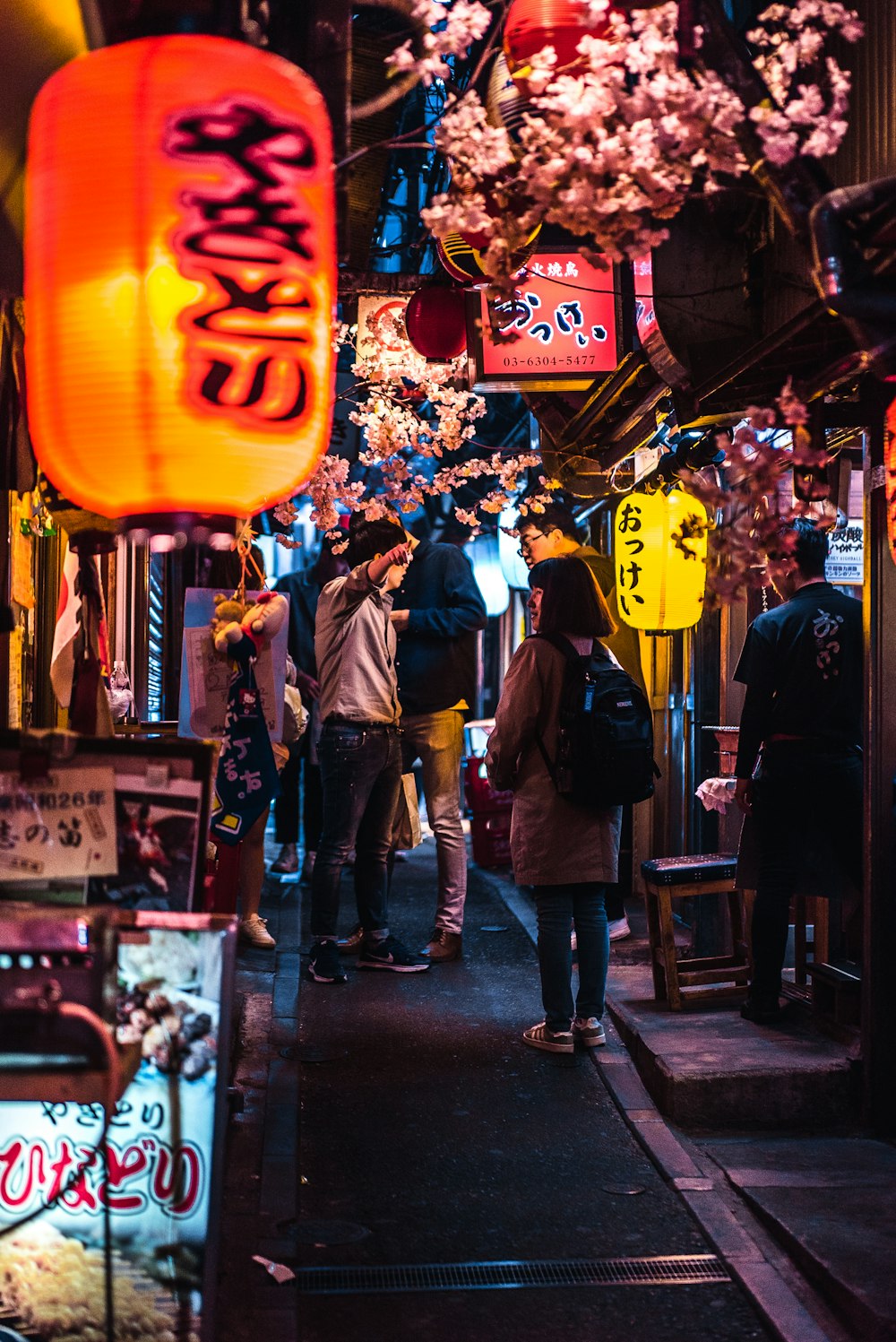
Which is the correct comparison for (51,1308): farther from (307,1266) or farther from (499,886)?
(499,886)

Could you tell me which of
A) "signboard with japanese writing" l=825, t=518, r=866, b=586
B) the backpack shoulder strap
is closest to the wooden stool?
the backpack shoulder strap

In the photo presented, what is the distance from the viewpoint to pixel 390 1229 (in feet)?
18.3

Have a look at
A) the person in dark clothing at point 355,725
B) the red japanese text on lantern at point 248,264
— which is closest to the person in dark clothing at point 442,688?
the person in dark clothing at point 355,725

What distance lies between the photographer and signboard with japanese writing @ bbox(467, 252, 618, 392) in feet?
27.3

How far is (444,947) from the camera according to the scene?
1034 centimetres

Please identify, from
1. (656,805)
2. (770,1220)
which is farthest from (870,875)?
(656,805)

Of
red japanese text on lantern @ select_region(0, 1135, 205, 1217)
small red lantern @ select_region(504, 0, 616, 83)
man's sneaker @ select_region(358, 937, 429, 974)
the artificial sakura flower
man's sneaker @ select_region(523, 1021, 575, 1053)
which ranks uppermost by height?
small red lantern @ select_region(504, 0, 616, 83)

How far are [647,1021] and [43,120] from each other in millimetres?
6384

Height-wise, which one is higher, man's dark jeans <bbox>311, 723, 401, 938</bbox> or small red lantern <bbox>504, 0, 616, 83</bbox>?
small red lantern <bbox>504, 0, 616, 83</bbox>

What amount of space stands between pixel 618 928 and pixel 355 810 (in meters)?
3.02

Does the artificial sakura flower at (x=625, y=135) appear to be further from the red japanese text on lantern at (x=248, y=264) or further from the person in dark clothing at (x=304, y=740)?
the person in dark clothing at (x=304, y=740)

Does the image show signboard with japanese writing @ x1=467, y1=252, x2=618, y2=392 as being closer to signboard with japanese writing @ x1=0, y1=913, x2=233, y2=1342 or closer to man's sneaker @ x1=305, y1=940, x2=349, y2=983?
man's sneaker @ x1=305, y1=940, x2=349, y2=983

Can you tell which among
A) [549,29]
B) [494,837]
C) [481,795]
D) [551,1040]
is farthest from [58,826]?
[494,837]

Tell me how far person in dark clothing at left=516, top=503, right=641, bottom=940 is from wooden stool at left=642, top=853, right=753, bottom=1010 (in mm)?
1876
